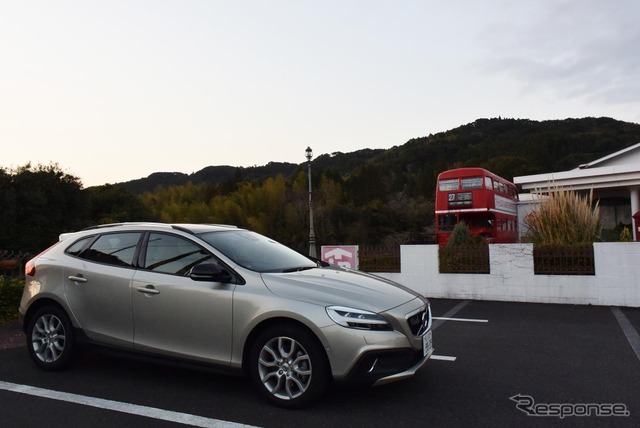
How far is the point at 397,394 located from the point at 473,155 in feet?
234

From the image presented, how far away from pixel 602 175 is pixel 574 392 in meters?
18.2

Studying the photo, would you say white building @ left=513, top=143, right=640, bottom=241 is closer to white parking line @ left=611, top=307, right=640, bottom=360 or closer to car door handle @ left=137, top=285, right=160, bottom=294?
white parking line @ left=611, top=307, right=640, bottom=360

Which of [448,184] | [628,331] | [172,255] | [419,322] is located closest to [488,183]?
[448,184]

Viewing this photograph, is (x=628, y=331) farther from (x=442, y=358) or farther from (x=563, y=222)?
(x=563, y=222)

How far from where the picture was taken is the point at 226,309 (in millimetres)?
4016

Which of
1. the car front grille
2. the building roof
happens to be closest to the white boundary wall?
the car front grille

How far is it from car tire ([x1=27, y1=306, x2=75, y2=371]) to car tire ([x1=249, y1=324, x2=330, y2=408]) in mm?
2074

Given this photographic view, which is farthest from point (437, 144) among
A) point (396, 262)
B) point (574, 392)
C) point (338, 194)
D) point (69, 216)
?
point (574, 392)

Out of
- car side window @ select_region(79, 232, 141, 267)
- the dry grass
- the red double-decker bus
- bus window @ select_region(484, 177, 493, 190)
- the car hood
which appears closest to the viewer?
the car hood

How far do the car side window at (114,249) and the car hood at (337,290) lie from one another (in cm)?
148

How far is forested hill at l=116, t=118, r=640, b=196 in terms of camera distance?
5862 cm

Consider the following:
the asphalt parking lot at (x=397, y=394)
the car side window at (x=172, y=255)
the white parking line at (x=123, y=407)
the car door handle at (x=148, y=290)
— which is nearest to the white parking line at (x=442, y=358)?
the asphalt parking lot at (x=397, y=394)

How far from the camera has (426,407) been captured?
382 cm

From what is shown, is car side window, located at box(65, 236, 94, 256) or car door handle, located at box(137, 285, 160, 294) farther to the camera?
car side window, located at box(65, 236, 94, 256)
